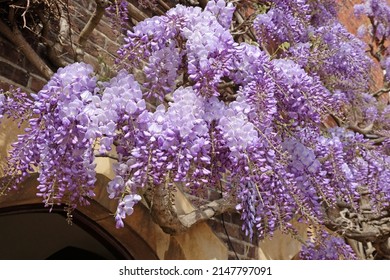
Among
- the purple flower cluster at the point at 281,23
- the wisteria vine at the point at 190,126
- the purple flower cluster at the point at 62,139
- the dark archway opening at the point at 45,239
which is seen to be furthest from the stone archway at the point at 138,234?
the purple flower cluster at the point at 281,23

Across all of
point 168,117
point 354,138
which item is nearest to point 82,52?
point 168,117

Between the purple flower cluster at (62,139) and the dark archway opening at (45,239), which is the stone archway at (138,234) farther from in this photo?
the dark archway opening at (45,239)

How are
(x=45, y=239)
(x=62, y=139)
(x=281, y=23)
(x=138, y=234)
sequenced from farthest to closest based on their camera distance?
(x=45, y=239)
(x=281, y=23)
(x=138, y=234)
(x=62, y=139)

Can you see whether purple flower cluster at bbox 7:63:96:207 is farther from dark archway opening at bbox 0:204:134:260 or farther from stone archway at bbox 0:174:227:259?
dark archway opening at bbox 0:204:134:260

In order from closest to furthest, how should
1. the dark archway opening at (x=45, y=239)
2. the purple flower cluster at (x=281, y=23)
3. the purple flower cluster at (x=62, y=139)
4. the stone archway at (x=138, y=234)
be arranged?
1. the purple flower cluster at (x=62, y=139)
2. the stone archway at (x=138, y=234)
3. the purple flower cluster at (x=281, y=23)
4. the dark archway opening at (x=45, y=239)

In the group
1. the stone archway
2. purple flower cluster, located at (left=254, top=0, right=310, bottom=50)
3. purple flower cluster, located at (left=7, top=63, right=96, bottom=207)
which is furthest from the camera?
purple flower cluster, located at (left=254, top=0, right=310, bottom=50)

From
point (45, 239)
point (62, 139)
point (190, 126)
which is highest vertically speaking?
point (190, 126)

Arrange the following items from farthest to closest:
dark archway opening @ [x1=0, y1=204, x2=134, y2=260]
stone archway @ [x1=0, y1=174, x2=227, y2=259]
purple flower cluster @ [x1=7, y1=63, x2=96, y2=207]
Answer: dark archway opening @ [x1=0, y1=204, x2=134, y2=260] < stone archway @ [x1=0, y1=174, x2=227, y2=259] < purple flower cluster @ [x1=7, y1=63, x2=96, y2=207]

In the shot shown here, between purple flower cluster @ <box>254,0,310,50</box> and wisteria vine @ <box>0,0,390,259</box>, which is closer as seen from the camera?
wisteria vine @ <box>0,0,390,259</box>

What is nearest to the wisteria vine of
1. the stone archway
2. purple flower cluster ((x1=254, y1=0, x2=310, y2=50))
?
the stone archway

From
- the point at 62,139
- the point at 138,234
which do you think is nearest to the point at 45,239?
the point at 138,234

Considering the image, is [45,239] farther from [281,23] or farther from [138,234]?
[281,23]
